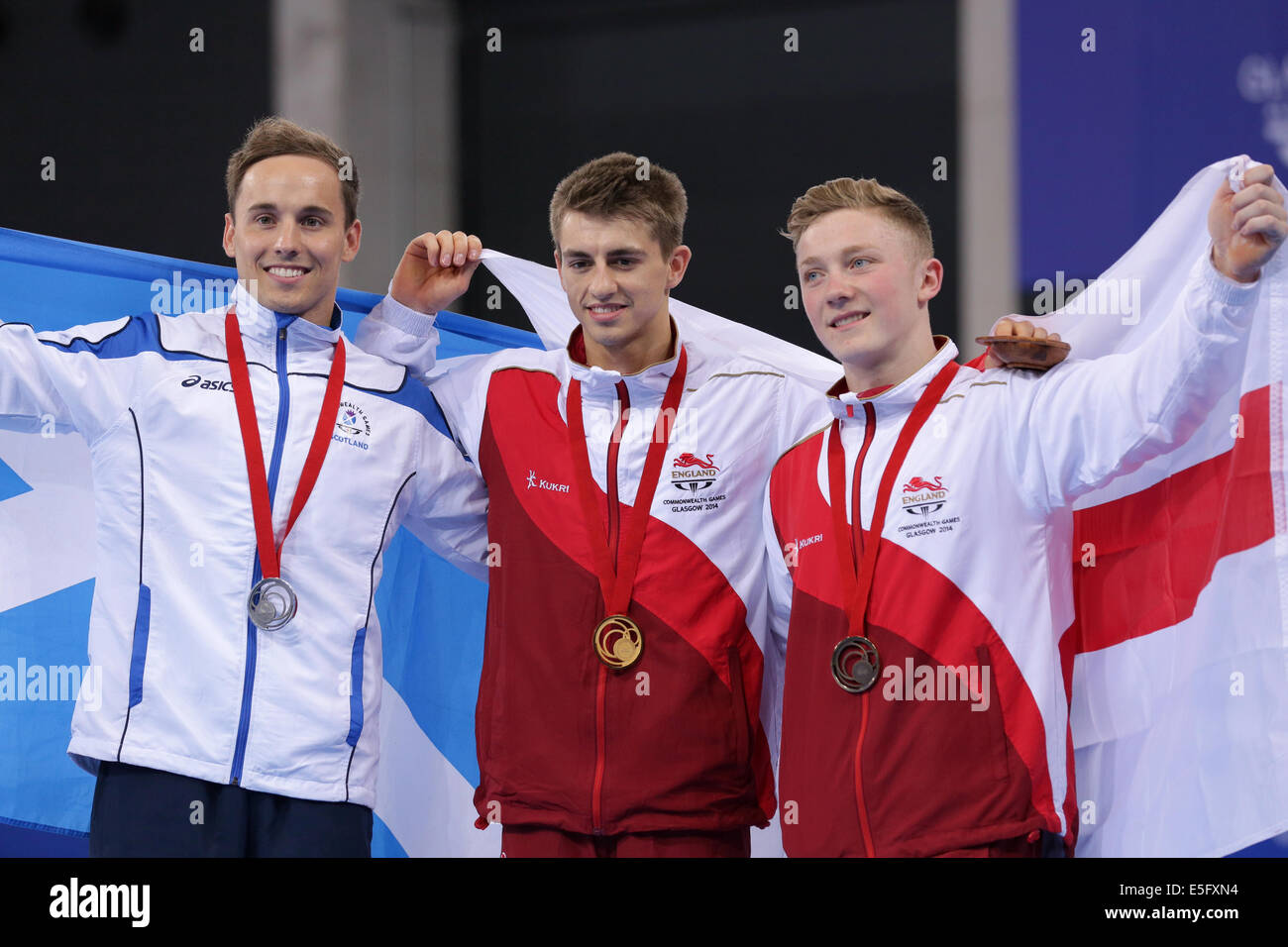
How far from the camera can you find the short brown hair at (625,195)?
265 cm

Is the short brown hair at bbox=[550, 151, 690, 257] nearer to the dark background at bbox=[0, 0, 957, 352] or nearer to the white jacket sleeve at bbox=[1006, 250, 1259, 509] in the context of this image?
the white jacket sleeve at bbox=[1006, 250, 1259, 509]

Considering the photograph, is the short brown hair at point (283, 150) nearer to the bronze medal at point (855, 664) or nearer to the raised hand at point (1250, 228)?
the bronze medal at point (855, 664)

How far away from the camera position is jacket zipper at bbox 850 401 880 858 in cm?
230

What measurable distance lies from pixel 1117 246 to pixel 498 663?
2963 mm

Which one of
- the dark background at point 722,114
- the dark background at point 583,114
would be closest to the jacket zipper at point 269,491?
the dark background at point 583,114

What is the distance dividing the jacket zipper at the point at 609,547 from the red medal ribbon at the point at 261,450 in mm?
555

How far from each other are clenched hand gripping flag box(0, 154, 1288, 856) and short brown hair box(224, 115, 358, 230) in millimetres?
437

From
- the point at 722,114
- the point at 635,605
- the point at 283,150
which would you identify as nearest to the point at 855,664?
the point at 635,605

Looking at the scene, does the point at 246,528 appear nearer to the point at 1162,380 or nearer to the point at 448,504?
the point at 448,504

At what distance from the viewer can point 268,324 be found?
2617 mm

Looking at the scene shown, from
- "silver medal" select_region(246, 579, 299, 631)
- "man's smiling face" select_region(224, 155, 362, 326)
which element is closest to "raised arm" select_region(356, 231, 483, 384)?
"man's smiling face" select_region(224, 155, 362, 326)

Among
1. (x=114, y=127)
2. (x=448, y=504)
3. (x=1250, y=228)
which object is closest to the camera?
(x=1250, y=228)

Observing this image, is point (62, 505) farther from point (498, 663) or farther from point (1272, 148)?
point (1272, 148)

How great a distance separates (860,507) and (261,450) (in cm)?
114
